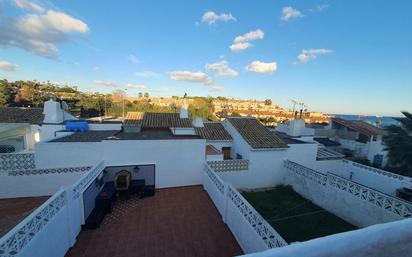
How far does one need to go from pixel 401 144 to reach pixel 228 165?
34.1 ft

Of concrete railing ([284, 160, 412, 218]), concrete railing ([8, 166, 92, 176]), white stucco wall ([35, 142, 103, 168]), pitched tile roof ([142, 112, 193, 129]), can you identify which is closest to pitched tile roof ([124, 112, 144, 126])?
pitched tile roof ([142, 112, 193, 129])

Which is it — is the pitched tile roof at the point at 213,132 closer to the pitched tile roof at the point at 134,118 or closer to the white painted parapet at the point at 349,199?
the pitched tile roof at the point at 134,118

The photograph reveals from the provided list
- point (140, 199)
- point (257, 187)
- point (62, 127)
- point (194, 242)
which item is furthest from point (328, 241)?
point (62, 127)

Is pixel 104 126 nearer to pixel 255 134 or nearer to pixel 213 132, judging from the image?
pixel 213 132

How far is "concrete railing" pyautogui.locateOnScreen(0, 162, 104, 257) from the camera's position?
372 cm

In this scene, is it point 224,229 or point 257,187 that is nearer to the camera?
point 224,229

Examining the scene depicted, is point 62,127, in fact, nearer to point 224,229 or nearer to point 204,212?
point 204,212

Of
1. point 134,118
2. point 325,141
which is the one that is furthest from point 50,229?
point 325,141

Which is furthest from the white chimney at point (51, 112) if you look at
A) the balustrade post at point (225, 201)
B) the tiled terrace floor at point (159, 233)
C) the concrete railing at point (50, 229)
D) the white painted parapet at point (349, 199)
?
the white painted parapet at point (349, 199)

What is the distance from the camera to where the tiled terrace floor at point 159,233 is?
5.47 m

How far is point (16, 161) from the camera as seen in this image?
927 centimetres

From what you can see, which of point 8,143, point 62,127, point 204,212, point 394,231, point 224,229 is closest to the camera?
point 394,231

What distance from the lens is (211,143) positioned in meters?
14.1

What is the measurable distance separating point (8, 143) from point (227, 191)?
648 inches
